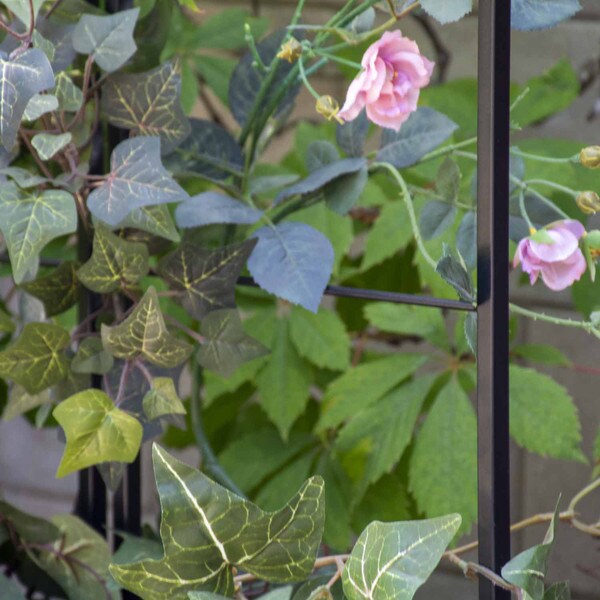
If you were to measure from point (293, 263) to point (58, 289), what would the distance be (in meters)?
0.18

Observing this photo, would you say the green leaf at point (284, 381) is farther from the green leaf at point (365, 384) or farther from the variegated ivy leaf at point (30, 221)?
the variegated ivy leaf at point (30, 221)

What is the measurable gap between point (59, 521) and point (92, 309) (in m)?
0.16

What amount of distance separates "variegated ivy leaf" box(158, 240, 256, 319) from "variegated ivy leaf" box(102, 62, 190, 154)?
0.08m

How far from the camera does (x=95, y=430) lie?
1.88ft

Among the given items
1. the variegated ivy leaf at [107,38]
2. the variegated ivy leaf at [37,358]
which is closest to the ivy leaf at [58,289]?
the variegated ivy leaf at [37,358]

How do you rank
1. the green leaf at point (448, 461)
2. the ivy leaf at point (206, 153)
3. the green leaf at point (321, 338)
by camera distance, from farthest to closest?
the green leaf at point (321, 338), the green leaf at point (448, 461), the ivy leaf at point (206, 153)

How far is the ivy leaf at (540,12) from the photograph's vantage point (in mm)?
552

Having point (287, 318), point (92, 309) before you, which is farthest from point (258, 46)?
point (287, 318)

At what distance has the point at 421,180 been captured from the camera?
1028 mm

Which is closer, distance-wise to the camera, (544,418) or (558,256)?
(558,256)

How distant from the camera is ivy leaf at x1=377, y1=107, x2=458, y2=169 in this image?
64 cm

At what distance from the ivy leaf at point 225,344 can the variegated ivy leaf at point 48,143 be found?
0.15 metres

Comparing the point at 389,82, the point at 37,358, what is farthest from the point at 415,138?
the point at 37,358

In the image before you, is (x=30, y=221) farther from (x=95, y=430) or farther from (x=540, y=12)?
(x=540, y=12)
